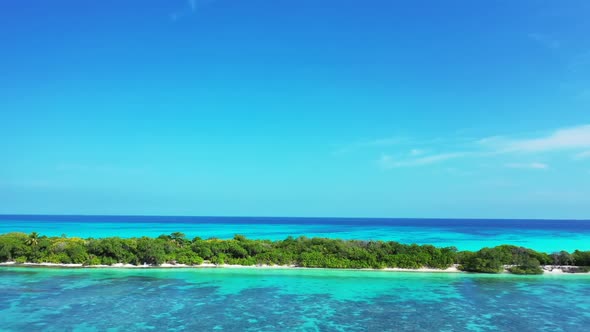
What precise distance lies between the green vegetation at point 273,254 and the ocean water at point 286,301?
2.05 meters

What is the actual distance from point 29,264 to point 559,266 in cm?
3945

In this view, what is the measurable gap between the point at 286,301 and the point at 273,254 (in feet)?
36.6

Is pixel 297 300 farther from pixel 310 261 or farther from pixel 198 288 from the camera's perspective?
pixel 310 261

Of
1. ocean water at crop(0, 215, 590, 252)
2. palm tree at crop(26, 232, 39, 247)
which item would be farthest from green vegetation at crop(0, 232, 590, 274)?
ocean water at crop(0, 215, 590, 252)

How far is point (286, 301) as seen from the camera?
736 inches

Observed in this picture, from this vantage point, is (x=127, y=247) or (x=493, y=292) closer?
(x=493, y=292)

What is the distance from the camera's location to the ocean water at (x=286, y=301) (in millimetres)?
15133

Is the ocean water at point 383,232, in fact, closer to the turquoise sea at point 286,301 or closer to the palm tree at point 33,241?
the turquoise sea at point 286,301

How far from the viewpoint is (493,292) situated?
2097 cm

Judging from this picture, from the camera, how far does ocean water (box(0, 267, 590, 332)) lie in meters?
15.1

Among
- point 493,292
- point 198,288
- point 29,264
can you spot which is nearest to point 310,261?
point 198,288

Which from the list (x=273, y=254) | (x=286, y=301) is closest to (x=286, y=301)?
(x=286, y=301)

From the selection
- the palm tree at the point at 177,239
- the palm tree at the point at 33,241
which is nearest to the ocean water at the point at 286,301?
the palm tree at the point at 33,241

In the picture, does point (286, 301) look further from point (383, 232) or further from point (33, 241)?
point (383, 232)
